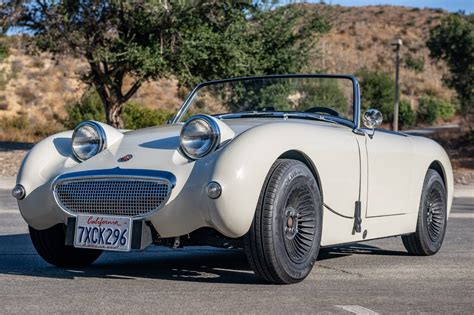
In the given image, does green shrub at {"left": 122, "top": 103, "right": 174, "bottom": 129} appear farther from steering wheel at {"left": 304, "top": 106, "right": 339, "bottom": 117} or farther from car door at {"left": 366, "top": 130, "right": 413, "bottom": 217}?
car door at {"left": 366, "top": 130, "right": 413, "bottom": 217}

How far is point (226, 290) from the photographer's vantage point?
217 inches

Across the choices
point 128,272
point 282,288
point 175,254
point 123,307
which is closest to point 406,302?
point 282,288

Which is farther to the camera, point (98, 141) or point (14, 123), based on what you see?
point (14, 123)

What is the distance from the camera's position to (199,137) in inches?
227

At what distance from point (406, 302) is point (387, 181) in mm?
1941

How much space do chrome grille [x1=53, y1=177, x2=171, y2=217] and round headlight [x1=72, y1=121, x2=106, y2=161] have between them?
34 centimetres

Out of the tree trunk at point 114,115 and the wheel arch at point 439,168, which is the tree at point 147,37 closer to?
the tree trunk at point 114,115

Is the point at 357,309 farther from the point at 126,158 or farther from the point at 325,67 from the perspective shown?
the point at 325,67

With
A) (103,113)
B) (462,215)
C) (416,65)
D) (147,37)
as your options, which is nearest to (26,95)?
(103,113)

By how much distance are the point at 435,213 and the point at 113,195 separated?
3.44 m

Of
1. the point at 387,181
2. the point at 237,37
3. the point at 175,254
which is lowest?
the point at 175,254

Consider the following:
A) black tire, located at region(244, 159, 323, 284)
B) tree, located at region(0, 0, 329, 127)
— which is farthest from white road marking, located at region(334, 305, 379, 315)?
tree, located at region(0, 0, 329, 127)

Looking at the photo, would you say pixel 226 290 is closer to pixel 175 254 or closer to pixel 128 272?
pixel 128 272

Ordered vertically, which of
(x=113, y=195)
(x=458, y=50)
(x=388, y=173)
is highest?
(x=458, y=50)
